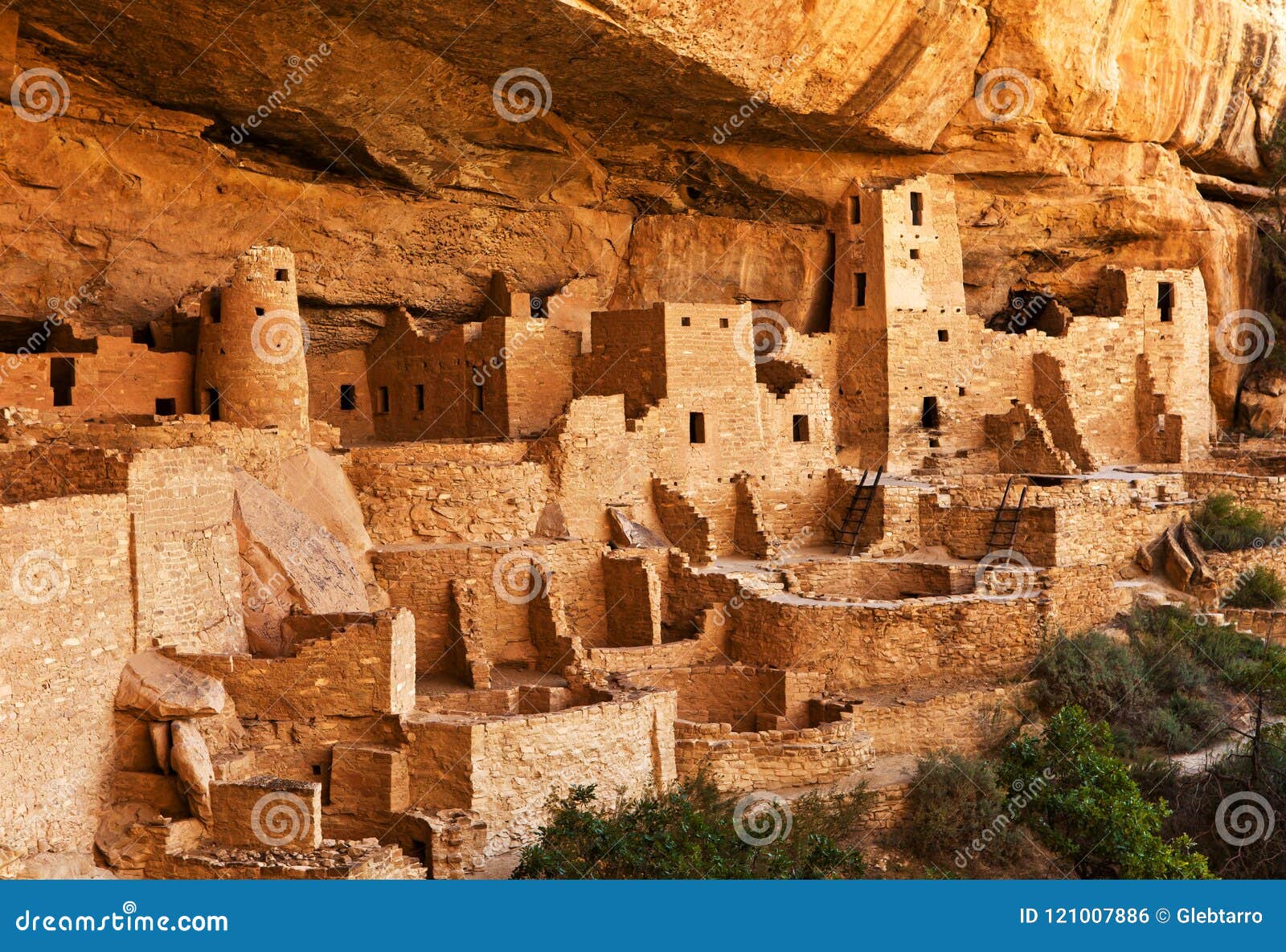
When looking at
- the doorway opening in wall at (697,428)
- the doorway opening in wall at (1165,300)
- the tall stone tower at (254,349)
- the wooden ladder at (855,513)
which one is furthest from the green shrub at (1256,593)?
the tall stone tower at (254,349)

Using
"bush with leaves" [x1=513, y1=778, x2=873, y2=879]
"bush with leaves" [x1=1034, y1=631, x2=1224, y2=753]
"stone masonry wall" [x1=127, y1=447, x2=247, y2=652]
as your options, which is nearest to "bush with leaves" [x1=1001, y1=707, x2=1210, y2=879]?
"bush with leaves" [x1=1034, y1=631, x2=1224, y2=753]

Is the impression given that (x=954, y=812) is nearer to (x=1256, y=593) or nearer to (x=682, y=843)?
(x=682, y=843)

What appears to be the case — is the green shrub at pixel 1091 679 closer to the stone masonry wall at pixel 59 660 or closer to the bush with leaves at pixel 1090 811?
the bush with leaves at pixel 1090 811

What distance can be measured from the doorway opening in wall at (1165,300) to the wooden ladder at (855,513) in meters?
7.40

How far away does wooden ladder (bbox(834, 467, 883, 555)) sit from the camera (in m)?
22.0

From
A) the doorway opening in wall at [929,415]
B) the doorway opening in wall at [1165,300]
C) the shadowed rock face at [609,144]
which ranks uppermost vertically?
the shadowed rock face at [609,144]

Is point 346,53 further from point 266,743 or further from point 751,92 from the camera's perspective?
point 266,743

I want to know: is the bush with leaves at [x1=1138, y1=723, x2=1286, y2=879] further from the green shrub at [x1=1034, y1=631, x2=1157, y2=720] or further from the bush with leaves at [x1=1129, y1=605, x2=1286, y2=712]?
the bush with leaves at [x1=1129, y1=605, x2=1286, y2=712]

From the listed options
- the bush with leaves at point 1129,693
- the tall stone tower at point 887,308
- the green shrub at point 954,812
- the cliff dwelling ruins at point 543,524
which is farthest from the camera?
the tall stone tower at point 887,308

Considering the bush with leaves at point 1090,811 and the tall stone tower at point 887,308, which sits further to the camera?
the tall stone tower at point 887,308

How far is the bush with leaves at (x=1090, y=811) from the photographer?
14.9 m

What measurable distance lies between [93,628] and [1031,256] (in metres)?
19.3

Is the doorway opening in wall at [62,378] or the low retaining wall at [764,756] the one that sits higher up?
the doorway opening in wall at [62,378]

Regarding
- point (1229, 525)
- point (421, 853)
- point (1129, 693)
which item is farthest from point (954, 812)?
point (1229, 525)
